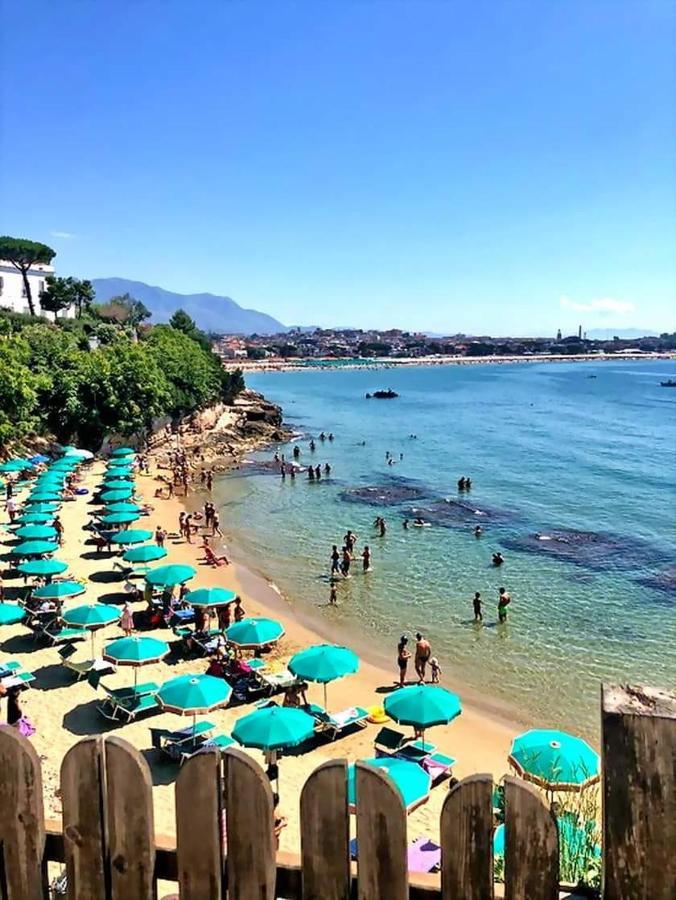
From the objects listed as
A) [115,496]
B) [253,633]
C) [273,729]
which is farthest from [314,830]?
[115,496]

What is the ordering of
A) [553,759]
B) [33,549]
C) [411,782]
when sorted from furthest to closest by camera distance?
[33,549]
[553,759]
[411,782]

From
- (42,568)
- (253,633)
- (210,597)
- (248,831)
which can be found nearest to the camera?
(248,831)

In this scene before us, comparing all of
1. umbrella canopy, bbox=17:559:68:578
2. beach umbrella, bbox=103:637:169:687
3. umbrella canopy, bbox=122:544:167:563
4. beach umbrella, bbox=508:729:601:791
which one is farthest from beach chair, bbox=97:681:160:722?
umbrella canopy, bbox=122:544:167:563

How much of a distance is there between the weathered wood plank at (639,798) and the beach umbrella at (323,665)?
1288 cm

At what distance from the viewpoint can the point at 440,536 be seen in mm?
32594

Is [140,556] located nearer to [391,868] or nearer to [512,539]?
[512,539]

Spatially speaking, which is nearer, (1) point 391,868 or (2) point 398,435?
(1) point 391,868

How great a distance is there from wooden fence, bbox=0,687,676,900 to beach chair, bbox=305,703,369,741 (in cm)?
1243

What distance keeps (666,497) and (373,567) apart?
22.5m

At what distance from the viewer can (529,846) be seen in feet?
6.93

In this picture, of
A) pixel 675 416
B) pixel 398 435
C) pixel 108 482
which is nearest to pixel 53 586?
pixel 108 482

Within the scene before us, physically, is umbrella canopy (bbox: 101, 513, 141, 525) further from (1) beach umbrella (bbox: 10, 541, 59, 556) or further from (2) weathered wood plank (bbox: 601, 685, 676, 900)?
(2) weathered wood plank (bbox: 601, 685, 676, 900)

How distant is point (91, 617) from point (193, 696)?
17.0ft

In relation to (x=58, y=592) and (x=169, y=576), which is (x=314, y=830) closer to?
(x=58, y=592)
